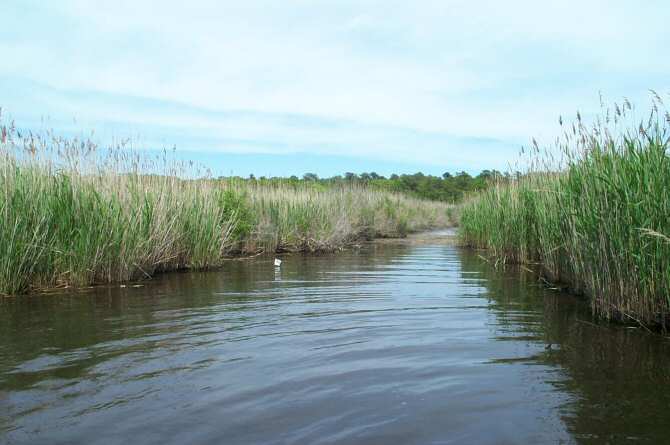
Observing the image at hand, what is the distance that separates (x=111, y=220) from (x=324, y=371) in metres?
4.95

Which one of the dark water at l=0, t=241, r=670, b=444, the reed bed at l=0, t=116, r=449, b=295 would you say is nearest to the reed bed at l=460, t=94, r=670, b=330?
the dark water at l=0, t=241, r=670, b=444

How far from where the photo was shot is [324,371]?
3.73 metres

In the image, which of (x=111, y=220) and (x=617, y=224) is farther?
(x=111, y=220)

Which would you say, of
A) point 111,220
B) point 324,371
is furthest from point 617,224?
point 111,220

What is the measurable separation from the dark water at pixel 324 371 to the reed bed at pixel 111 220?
0.59 metres

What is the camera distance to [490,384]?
347cm

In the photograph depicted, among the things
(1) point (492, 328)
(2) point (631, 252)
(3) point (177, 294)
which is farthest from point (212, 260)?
(2) point (631, 252)

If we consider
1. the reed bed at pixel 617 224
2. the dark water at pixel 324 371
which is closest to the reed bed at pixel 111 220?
the dark water at pixel 324 371

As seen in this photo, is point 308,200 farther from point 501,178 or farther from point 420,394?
point 420,394

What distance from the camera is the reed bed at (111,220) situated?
256 inches

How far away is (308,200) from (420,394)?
37.2 ft

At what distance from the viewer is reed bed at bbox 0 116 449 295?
256 inches

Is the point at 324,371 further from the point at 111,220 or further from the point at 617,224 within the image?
the point at 111,220

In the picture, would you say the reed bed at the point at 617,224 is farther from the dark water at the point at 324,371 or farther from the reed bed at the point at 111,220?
the reed bed at the point at 111,220
